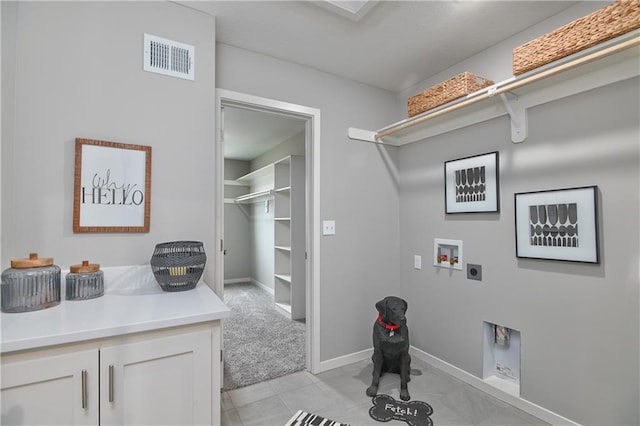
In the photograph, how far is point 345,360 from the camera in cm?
262

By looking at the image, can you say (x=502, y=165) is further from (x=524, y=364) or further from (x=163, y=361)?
(x=163, y=361)

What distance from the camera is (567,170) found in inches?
70.1

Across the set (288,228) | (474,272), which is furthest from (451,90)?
(288,228)

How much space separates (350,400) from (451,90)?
7.30ft

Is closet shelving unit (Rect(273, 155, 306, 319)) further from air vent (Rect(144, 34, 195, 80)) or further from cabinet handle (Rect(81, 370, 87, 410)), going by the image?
cabinet handle (Rect(81, 370, 87, 410))

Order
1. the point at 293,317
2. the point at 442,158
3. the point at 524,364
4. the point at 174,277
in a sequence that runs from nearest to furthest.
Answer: the point at 174,277, the point at 524,364, the point at 442,158, the point at 293,317

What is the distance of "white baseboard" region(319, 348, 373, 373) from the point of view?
2518 mm

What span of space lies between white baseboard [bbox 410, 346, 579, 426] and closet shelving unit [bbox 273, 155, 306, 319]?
1675 millimetres

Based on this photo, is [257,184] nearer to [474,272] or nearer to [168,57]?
[168,57]

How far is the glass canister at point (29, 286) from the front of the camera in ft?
3.65

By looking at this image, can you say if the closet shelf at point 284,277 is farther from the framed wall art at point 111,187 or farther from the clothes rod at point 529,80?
the framed wall art at point 111,187

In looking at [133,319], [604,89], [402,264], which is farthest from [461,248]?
[133,319]

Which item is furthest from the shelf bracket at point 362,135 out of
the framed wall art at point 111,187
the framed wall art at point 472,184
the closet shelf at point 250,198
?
the closet shelf at point 250,198

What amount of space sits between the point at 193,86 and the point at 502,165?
207cm
